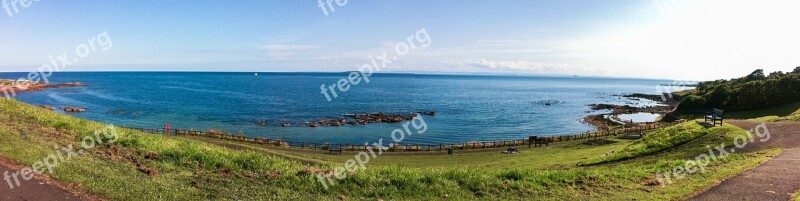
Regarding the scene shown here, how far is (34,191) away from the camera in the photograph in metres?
11.1

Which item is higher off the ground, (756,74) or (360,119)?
(756,74)

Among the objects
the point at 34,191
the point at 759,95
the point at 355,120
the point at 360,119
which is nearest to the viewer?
the point at 34,191

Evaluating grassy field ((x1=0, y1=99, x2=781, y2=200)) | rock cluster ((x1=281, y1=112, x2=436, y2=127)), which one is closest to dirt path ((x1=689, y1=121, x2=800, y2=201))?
grassy field ((x1=0, y1=99, x2=781, y2=200))

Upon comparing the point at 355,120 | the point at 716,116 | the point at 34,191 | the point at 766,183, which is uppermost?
the point at 716,116

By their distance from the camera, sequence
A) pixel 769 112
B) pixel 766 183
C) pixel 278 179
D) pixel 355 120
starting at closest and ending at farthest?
1. pixel 278 179
2. pixel 766 183
3. pixel 769 112
4. pixel 355 120

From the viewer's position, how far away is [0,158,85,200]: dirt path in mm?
10680

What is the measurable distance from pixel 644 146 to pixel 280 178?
23315 millimetres

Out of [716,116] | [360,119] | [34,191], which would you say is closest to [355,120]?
[360,119]

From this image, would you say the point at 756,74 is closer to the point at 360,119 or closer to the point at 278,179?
the point at 360,119

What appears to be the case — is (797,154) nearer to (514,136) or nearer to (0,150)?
(0,150)

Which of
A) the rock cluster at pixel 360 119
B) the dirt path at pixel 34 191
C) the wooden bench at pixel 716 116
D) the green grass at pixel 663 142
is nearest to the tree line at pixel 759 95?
the wooden bench at pixel 716 116

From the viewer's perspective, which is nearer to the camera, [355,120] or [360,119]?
[355,120]

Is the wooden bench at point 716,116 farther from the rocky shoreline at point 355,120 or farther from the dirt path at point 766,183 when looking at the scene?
the rocky shoreline at point 355,120

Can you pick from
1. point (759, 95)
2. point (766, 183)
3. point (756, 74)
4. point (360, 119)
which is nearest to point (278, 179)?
point (766, 183)
